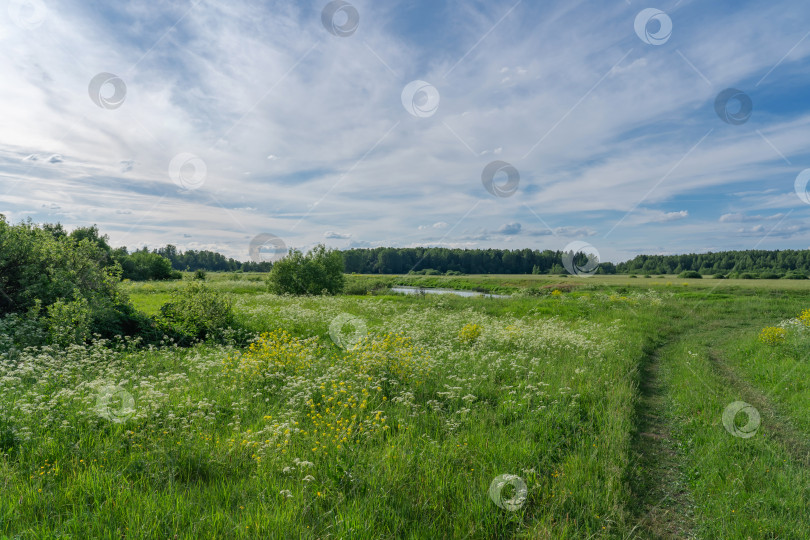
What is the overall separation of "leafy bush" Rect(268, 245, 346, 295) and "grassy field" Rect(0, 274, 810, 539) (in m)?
35.9

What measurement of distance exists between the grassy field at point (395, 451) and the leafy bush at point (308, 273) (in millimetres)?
35936

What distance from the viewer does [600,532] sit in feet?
14.6

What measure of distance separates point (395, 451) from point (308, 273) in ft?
144

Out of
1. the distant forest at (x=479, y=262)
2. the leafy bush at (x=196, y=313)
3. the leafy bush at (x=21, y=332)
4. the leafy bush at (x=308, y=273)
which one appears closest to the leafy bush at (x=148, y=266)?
the distant forest at (x=479, y=262)

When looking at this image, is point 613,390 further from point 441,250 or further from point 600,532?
point 441,250

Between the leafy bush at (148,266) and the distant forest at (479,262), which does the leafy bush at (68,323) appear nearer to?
the leafy bush at (148,266)

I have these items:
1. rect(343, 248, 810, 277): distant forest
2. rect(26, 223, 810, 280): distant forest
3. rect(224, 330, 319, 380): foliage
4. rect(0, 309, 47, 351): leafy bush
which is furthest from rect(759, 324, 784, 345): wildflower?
rect(343, 248, 810, 277): distant forest

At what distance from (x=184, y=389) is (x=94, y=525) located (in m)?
4.61

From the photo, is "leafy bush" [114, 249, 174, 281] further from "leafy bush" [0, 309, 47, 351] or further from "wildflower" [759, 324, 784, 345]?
"wildflower" [759, 324, 784, 345]

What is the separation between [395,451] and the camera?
18.5 ft

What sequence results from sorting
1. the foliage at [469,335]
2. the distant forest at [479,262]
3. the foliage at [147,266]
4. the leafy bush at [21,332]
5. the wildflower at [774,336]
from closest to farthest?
1. the leafy bush at [21,332]
2. the wildflower at [774,336]
3. the foliage at [469,335]
4. the foliage at [147,266]
5. the distant forest at [479,262]

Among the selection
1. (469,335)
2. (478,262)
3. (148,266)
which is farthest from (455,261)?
(469,335)

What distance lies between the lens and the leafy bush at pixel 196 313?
1554cm

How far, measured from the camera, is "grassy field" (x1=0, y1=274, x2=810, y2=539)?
14.1ft
